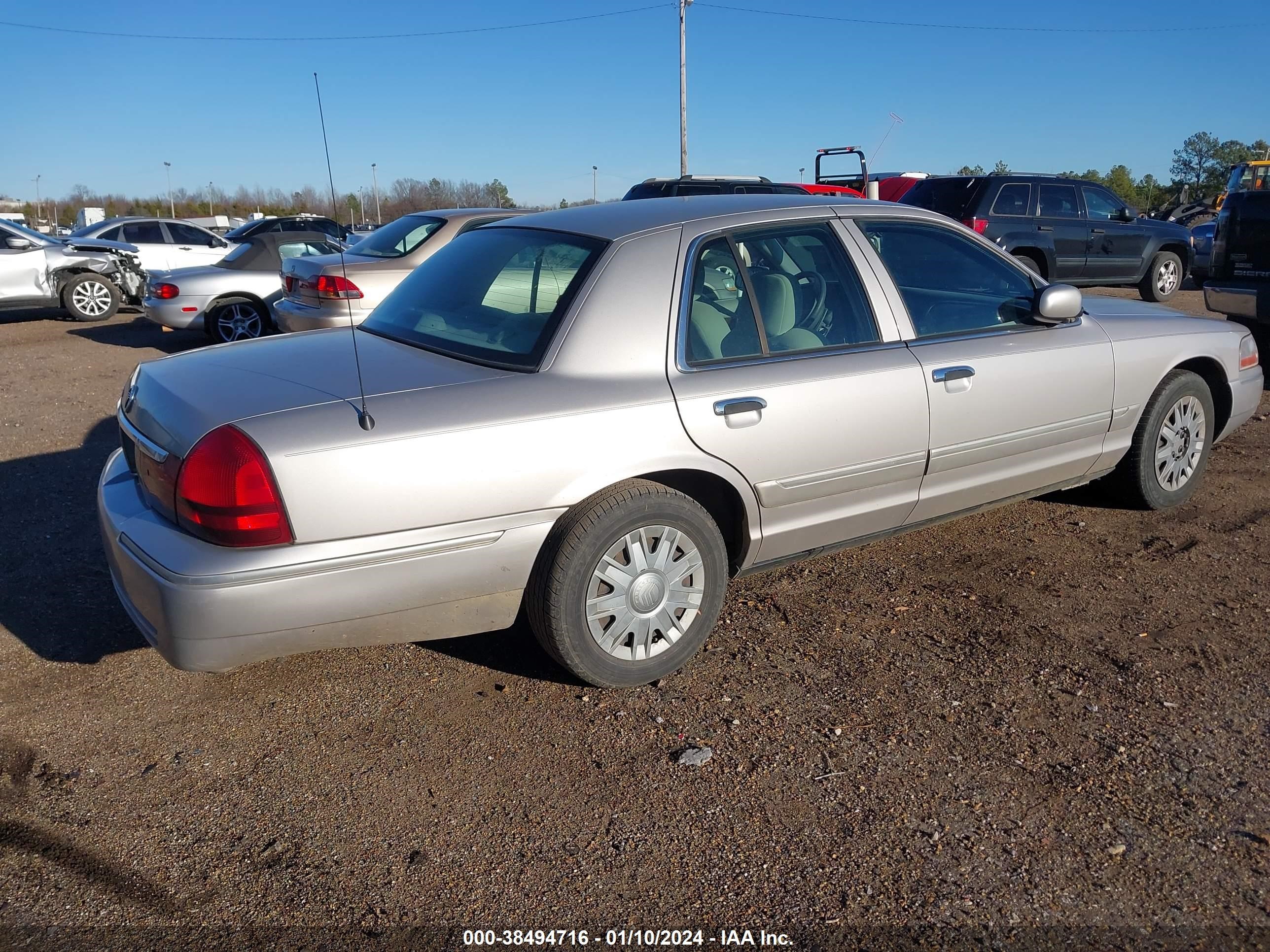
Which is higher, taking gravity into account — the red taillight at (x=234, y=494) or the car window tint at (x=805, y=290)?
the car window tint at (x=805, y=290)

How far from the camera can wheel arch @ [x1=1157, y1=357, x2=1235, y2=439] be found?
16.8 ft

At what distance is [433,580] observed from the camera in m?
3.03

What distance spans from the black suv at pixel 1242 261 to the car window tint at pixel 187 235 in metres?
14.2

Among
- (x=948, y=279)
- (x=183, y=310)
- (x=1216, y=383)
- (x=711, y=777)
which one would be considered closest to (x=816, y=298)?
(x=948, y=279)

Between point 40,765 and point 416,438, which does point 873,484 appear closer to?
point 416,438

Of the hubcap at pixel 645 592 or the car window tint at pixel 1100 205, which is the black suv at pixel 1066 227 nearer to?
the car window tint at pixel 1100 205

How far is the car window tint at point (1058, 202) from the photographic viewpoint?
13375 millimetres

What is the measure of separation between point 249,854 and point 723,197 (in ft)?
9.51

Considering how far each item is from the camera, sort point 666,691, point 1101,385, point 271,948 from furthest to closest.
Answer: point 1101,385
point 666,691
point 271,948

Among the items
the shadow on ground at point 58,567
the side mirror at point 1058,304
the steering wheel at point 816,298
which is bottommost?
Result: the shadow on ground at point 58,567

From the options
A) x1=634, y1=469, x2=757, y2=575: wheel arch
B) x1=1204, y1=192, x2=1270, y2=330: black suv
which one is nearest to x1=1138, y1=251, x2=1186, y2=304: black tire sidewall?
x1=1204, y1=192, x2=1270, y2=330: black suv

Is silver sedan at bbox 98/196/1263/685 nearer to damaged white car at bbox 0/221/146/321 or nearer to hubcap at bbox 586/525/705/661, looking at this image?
hubcap at bbox 586/525/705/661

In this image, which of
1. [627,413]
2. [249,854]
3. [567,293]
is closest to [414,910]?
[249,854]

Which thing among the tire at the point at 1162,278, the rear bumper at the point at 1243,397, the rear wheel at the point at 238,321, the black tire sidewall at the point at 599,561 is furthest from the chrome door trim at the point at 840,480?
the tire at the point at 1162,278
